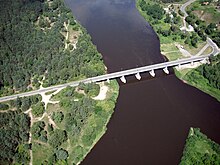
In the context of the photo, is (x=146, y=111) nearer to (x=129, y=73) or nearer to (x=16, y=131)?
(x=129, y=73)

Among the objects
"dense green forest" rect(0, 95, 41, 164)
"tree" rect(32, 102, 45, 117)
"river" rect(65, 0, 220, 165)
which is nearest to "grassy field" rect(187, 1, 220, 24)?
"river" rect(65, 0, 220, 165)

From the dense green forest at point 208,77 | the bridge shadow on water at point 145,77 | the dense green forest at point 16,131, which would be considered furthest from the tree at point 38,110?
the dense green forest at point 208,77

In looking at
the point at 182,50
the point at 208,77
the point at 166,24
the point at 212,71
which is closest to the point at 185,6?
the point at 166,24

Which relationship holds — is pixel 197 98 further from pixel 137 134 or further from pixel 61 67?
pixel 61 67

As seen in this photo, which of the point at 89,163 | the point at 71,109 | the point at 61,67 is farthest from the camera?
the point at 61,67

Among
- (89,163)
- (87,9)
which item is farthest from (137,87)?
(87,9)

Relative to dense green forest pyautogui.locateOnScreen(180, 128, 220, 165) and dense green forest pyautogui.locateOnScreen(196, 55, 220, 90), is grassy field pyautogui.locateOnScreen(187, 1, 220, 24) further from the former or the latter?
dense green forest pyautogui.locateOnScreen(180, 128, 220, 165)

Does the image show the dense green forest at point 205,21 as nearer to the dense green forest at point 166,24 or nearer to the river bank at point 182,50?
the dense green forest at point 166,24
